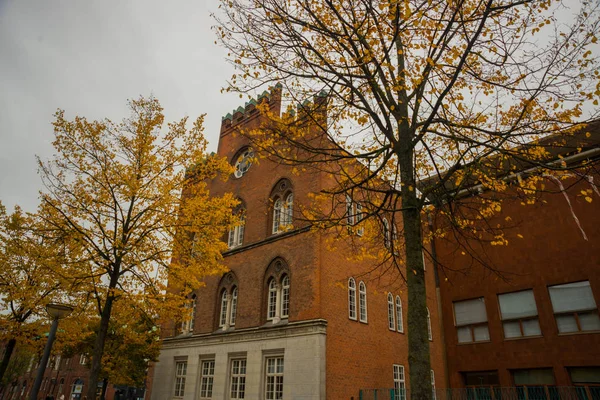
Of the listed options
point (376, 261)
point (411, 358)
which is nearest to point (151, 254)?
point (411, 358)

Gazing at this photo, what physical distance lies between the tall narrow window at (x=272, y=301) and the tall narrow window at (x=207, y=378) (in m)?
4.62

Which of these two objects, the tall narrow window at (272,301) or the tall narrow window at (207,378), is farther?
the tall narrow window at (207,378)

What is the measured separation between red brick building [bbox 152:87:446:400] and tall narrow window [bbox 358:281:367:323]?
0.05 meters

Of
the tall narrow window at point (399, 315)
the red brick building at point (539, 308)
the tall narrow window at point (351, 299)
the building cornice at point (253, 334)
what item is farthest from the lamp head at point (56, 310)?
the tall narrow window at point (399, 315)

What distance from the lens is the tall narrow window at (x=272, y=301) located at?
61.7 feet

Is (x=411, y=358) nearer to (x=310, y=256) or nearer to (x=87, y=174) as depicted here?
(x=310, y=256)

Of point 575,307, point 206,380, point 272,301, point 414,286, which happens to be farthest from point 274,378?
point 575,307

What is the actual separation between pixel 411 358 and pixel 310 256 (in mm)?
10714

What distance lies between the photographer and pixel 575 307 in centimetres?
1844

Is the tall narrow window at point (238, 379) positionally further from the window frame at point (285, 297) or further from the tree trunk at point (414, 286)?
the tree trunk at point (414, 286)

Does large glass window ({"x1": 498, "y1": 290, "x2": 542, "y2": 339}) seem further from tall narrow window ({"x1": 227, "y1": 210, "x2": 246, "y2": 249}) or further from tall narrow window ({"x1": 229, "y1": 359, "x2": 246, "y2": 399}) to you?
tall narrow window ({"x1": 227, "y1": 210, "x2": 246, "y2": 249})

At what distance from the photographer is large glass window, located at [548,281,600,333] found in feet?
A: 59.0

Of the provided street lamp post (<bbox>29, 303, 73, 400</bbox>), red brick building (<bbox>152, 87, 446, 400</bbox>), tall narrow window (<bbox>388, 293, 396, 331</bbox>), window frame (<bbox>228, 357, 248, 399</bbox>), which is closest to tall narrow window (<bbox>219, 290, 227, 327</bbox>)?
red brick building (<bbox>152, 87, 446, 400</bbox>)

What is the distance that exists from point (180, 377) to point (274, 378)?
8.00 m
